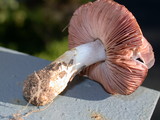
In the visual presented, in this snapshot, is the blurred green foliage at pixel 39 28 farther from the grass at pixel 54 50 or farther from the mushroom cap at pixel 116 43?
the mushroom cap at pixel 116 43

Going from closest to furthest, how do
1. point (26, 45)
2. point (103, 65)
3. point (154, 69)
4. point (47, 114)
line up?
point (47, 114) < point (103, 65) < point (154, 69) < point (26, 45)

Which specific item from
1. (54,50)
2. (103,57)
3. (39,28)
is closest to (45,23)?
(39,28)

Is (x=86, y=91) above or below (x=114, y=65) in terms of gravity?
below

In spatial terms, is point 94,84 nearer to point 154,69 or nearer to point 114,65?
point 114,65

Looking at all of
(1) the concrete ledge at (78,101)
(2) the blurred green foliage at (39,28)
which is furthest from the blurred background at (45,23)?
(1) the concrete ledge at (78,101)

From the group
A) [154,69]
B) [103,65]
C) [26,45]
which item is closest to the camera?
[103,65]

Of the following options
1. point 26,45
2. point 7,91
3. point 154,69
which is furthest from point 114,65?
point 26,45
